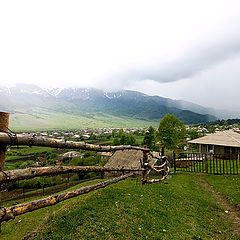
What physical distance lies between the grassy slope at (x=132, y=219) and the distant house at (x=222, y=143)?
17827 mm

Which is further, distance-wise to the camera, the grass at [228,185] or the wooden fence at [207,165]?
the wooden fence at [207,165]

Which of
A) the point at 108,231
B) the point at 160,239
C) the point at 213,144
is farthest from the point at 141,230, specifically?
the point at 213,144

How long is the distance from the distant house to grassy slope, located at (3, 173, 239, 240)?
1783cm

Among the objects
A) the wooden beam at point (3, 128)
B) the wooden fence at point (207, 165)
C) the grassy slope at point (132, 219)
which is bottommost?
the wooden fence at point (207, 165)

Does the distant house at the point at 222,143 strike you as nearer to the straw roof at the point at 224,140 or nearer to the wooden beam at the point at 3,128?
the straw roof at the point at 224,140

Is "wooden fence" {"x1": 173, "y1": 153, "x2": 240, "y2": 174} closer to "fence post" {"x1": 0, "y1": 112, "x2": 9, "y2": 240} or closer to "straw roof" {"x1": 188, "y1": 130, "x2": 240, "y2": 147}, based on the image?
"straw roof" {"x1": 188, "y1": 130, "x2": 240, "y2": 147}

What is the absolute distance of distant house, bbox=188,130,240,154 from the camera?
19.6 metres

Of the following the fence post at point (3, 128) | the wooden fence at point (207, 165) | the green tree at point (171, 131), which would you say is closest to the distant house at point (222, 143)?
the green tree at point (171, 131)

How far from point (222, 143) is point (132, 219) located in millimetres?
21469

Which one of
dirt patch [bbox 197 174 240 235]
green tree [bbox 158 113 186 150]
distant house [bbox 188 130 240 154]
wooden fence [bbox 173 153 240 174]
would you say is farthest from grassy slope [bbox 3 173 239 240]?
green tree [bbox 158 113 186 150]

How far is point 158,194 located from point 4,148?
16.7 feet

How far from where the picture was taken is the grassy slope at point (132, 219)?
120 inches

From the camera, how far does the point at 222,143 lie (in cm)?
2036

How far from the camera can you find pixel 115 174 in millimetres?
18625
